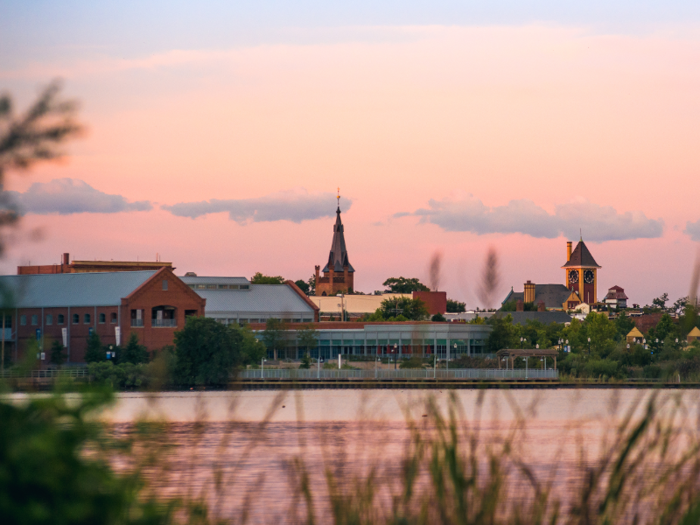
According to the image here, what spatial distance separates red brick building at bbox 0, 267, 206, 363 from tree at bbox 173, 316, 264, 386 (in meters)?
8.60

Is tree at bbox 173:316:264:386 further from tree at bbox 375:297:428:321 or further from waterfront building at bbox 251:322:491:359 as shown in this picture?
tree at bbox 375:297:428:321

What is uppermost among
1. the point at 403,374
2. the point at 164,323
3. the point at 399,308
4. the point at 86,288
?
the point at 86,288

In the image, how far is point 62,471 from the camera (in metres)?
3.77

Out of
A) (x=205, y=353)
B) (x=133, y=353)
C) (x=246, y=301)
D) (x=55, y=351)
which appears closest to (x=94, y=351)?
(x=133, y=353)

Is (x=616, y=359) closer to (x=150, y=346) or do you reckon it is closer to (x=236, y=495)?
(x=150, y=346)

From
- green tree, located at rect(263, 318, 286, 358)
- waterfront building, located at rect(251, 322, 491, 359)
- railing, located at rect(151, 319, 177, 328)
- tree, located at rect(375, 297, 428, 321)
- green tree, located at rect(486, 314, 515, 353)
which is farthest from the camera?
tree, located at rect(375, 297, 428, 321)

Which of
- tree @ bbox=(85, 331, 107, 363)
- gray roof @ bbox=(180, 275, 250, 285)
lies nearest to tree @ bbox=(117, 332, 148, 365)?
tree @ bbox=(85, 331, 107, 363)

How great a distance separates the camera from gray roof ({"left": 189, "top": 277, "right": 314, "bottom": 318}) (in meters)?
114

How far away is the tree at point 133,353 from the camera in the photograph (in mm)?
82162

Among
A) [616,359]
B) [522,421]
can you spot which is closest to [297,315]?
[616,359]

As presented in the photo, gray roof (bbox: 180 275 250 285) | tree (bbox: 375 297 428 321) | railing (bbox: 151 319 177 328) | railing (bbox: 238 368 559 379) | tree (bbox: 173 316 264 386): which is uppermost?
gray roof (bbox: 180 275 250 285)

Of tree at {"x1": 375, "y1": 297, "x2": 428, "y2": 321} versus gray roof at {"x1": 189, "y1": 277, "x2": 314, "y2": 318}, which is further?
tree at {"x1": 375, "y1": 297, "x2": 428, "y2": 321}

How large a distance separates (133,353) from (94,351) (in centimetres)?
334

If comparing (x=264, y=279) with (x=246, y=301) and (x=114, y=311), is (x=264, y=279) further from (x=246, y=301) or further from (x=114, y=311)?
(x=114, y=311)
